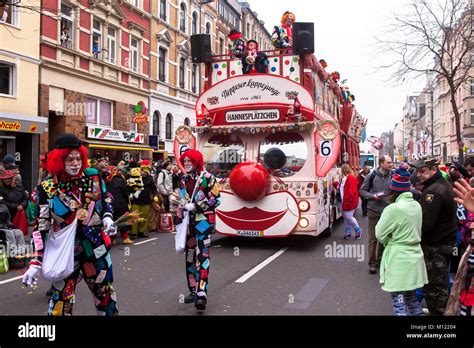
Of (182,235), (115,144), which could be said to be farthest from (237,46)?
(115,144)

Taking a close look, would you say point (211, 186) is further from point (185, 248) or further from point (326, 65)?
point (326, 65)

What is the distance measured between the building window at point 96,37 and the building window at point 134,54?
3024 millimetres

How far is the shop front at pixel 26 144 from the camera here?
1669 cm

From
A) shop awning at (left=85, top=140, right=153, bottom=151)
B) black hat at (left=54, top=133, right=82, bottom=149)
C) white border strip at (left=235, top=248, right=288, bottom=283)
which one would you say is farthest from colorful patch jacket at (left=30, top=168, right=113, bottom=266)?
shop awning at (left=85, top=140, right=153, bottom=151)

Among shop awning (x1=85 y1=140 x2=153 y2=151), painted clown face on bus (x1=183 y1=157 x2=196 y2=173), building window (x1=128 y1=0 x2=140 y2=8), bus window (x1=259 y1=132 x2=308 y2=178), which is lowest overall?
painted clown face on bus (x1=183 y1=157 x2=196 y2=173)

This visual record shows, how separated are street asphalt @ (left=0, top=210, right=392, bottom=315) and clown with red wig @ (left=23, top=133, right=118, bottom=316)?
4.62 feet

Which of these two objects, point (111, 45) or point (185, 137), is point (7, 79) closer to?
point (111, 45)

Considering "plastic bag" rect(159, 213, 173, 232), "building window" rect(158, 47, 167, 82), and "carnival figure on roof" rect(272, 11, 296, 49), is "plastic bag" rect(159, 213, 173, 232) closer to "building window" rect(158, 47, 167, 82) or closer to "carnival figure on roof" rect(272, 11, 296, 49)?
"carnival figure on roof" rect(272, 11, 296, 49)

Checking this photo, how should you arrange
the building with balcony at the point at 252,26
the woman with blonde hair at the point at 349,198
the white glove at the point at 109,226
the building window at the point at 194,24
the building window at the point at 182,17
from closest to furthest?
the white glove at the point at 109,226
the woman with blonde hair at the point at 349,198
the building window at the point at 182,17
the building window at the point at 194,24
the building with balcony at the point at 252,26

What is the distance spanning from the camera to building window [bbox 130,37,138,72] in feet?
83.8

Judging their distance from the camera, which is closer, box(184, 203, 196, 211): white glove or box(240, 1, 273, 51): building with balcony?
box(184, 203, 196, 211): white glove

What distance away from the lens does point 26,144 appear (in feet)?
58.2

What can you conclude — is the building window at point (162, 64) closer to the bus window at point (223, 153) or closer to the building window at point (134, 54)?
the building window at point (134, 54)

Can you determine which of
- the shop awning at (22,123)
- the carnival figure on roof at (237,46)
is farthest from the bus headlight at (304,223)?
the shop awning at (22,123)
